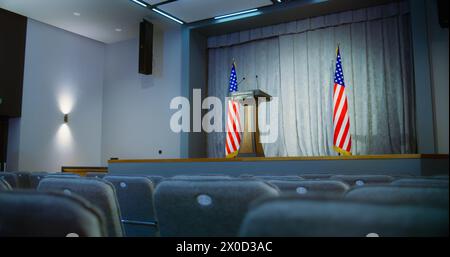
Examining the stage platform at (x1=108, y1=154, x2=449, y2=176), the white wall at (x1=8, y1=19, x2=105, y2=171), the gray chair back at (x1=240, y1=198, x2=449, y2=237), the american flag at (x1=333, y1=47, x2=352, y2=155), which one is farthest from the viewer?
the white wall at (x1=8, y1=19, x2=105, y2=171)

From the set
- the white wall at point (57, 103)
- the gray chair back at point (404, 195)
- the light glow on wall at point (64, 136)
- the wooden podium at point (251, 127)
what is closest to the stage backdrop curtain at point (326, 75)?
the wooden podium at point (251, 127)

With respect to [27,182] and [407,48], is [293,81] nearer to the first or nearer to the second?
[407,48]

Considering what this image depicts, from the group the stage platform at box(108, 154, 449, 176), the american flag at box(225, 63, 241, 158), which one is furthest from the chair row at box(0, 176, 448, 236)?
the american flag at box(225, 63, 241, 158)

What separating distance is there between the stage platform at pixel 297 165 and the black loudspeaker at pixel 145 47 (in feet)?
10.7

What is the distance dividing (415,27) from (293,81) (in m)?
2.29

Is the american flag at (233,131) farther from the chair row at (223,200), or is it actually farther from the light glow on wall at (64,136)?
the chair row at (223,200)

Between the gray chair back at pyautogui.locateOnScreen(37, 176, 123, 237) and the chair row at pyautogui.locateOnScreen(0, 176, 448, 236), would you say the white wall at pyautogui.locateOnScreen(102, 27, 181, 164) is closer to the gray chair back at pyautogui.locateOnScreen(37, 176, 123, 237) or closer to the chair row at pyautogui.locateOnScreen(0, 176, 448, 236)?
the chair row at pyautogui.locateOnScreen(0, 176, 448, 236)

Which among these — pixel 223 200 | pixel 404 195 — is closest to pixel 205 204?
pixel 223 200

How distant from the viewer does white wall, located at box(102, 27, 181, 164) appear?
791 cm

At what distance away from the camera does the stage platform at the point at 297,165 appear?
10.5 feet

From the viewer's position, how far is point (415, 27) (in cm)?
564

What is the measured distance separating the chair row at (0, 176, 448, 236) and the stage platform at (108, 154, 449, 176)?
88.3 inches

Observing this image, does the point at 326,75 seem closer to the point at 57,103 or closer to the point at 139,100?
the point at 139,100

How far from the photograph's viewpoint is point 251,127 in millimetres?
6090
